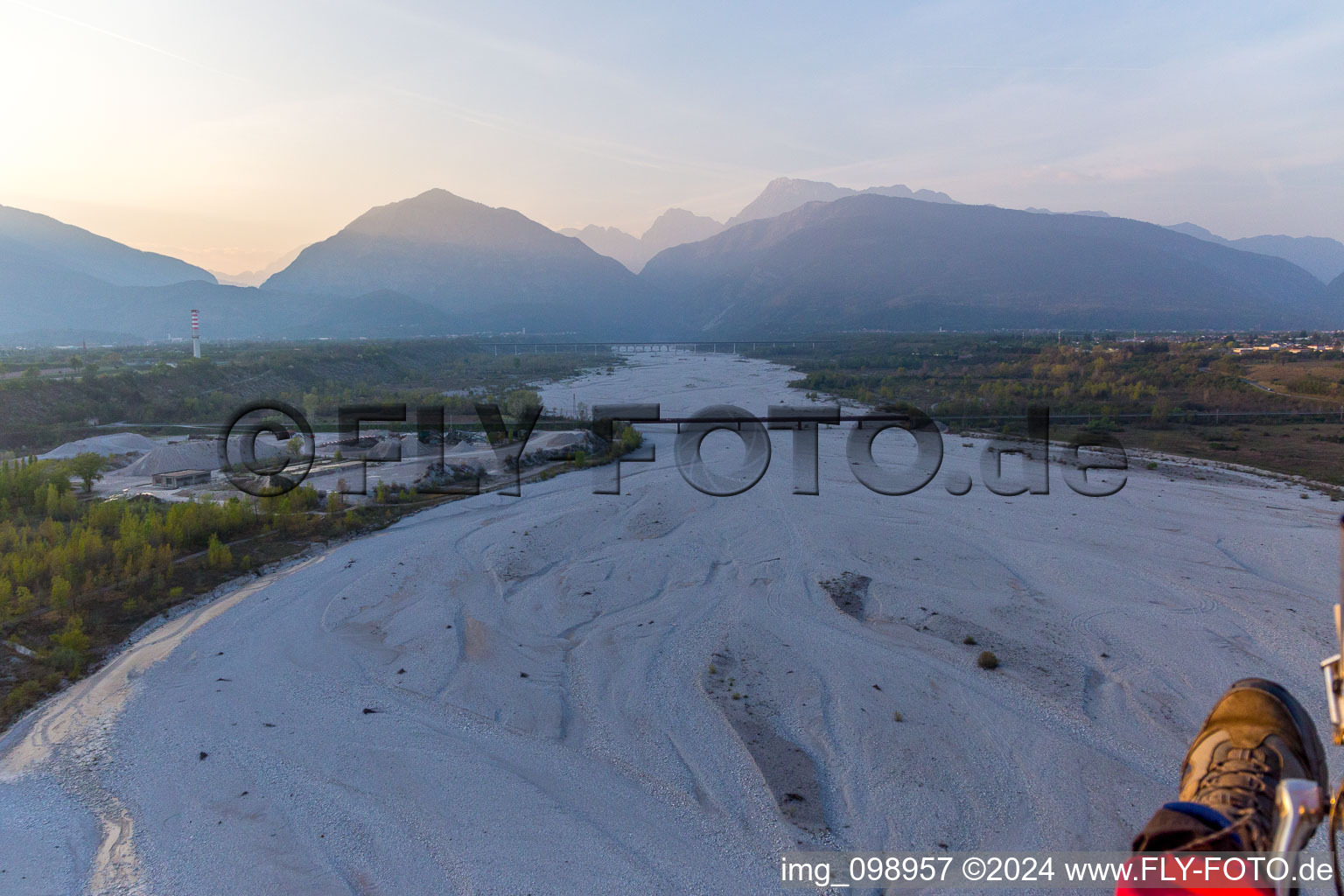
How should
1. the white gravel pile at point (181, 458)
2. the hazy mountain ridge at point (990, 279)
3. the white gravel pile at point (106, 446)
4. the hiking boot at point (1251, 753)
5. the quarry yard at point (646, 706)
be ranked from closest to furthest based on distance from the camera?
the hiking boot at point (1251, 753)
the quarry yard at point (646, 706)
the white gravel pile at point (181, 458)
the white gravel pile at point (106, 446)
the hazy mountain ridge at point (990, 279)

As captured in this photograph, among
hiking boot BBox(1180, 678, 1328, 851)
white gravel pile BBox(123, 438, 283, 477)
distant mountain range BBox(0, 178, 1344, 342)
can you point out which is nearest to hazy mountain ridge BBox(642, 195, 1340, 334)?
distant mountain range BBox(0, 178, 1344, 342)

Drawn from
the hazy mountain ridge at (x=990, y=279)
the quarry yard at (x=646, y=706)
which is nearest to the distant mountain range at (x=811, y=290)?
the hazy mountain ridge at (x=990, y=279)

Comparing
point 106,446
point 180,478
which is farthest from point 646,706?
point 106,446

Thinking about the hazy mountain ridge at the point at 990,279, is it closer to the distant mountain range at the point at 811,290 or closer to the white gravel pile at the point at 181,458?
the distant mountain range at the point at 811,290

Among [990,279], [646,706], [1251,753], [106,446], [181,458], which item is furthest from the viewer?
[990,279]

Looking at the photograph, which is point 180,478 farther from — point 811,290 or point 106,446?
point 811,290
